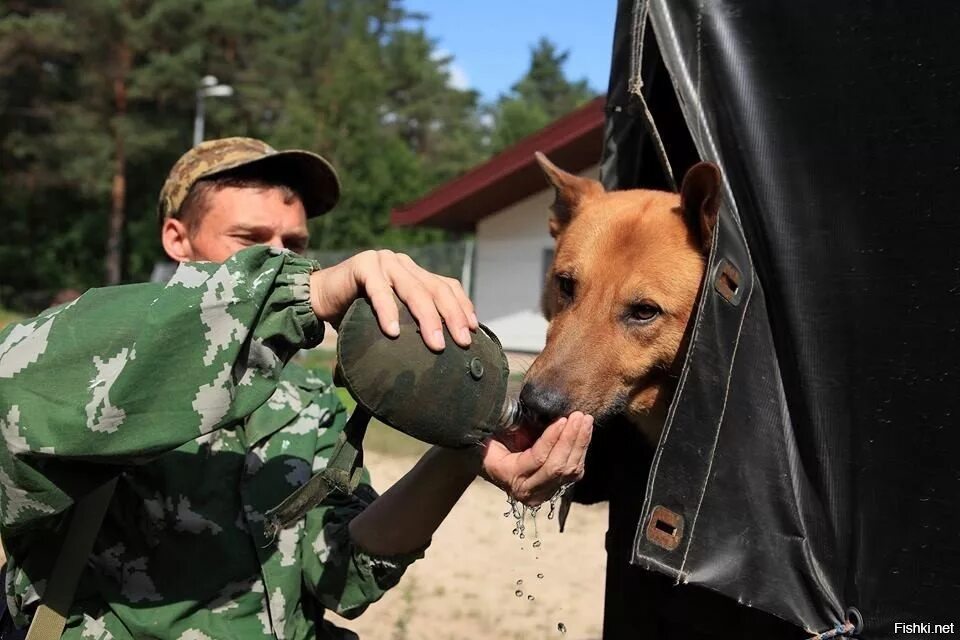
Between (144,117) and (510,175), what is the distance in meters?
21.2

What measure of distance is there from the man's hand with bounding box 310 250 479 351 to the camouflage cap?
1.22 meters

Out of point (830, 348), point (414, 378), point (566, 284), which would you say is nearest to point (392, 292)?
point (414, 378)

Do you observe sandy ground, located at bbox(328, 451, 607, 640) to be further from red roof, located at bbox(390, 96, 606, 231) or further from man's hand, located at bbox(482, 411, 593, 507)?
red roof, located at bbox(390, 96, 606, 231)

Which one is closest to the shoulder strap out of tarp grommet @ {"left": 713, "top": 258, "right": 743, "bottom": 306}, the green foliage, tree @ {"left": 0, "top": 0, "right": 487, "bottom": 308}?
tarp grommet @ {"left": 713, "top": 258, "right": 743, "bottom": 306}

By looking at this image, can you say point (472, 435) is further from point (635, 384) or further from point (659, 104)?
point (659, 104)

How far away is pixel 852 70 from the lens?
1875 mm

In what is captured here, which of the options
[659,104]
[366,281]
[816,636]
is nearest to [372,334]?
[366,281]

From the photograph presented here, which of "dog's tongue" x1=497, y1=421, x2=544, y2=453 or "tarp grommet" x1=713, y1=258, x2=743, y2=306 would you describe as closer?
"tarp grommet" x1=713, y1=258, x2=743, y2=306

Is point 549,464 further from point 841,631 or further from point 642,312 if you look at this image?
point 642,312

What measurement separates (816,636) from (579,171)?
15235 mm

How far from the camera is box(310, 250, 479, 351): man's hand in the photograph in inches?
64.9

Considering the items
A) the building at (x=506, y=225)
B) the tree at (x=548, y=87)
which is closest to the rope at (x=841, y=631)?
the building at (x=506, y=225)

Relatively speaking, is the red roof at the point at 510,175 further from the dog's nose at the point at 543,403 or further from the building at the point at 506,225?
the dog's nose at the point at 543,403

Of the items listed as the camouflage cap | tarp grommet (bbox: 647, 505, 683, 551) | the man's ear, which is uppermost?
the camouflage cap
